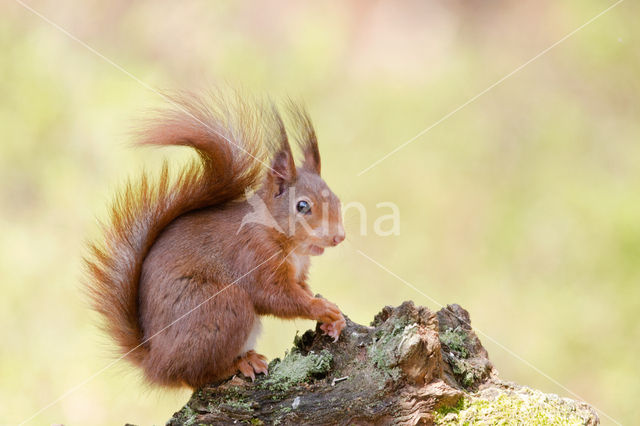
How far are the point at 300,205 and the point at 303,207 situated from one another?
13 millimetres

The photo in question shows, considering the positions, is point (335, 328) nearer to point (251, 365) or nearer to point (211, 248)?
point (251, 365)

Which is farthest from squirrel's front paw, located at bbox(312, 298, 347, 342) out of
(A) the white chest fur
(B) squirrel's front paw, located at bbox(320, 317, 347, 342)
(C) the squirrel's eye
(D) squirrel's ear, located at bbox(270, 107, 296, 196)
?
(D) squirrel's ear, located at bbox(270, 107, 296, 196)

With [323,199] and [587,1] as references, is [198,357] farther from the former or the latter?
[587,1]

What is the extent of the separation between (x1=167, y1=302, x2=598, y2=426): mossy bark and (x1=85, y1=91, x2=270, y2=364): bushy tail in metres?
0.42

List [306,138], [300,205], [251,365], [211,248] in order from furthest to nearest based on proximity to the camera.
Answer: [306,138]
[300,205]
[211,248]
[251,365]

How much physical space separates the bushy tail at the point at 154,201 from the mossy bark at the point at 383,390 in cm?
42

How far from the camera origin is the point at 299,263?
2447mm

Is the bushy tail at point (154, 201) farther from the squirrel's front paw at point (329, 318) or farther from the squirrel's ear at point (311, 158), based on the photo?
the squirrel's front paw at point (329, 318)

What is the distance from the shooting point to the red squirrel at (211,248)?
7.07ft

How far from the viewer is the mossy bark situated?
1.92 metres

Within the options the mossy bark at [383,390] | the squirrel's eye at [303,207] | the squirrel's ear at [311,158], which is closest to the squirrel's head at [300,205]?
the squirrel's eye at [303,207]

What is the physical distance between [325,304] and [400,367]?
379 mm

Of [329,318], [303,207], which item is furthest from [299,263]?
[329,318]

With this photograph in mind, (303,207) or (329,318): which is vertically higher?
(303,207)
